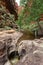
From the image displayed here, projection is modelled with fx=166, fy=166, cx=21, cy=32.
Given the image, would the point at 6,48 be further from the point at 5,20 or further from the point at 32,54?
the point at 5,20

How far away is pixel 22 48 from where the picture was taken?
448 centimetres

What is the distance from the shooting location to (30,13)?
757 cm

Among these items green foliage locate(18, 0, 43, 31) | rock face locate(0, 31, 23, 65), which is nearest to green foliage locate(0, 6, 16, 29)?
green foliage locate(18, 0, 43, 31)

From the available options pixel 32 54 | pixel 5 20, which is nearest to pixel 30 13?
pixel 5 20

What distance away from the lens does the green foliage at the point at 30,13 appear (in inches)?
289

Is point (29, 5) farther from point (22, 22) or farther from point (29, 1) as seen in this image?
point (22, 22)

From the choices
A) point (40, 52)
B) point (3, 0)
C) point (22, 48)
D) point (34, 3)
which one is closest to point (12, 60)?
point (22, 48)

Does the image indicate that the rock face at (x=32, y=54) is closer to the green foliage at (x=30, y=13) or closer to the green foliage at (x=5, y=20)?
the green foliage at (x=30, y=13)

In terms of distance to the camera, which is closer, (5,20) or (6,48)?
(6,48)

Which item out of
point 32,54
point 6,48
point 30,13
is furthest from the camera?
point 30,13

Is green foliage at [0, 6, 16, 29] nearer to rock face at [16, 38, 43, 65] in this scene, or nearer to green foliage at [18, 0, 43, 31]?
green foliage at [18, 0, 43, 31]

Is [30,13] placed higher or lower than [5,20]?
higher

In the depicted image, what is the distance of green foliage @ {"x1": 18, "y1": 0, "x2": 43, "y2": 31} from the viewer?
7.33 metres

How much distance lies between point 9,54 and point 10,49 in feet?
0.54
